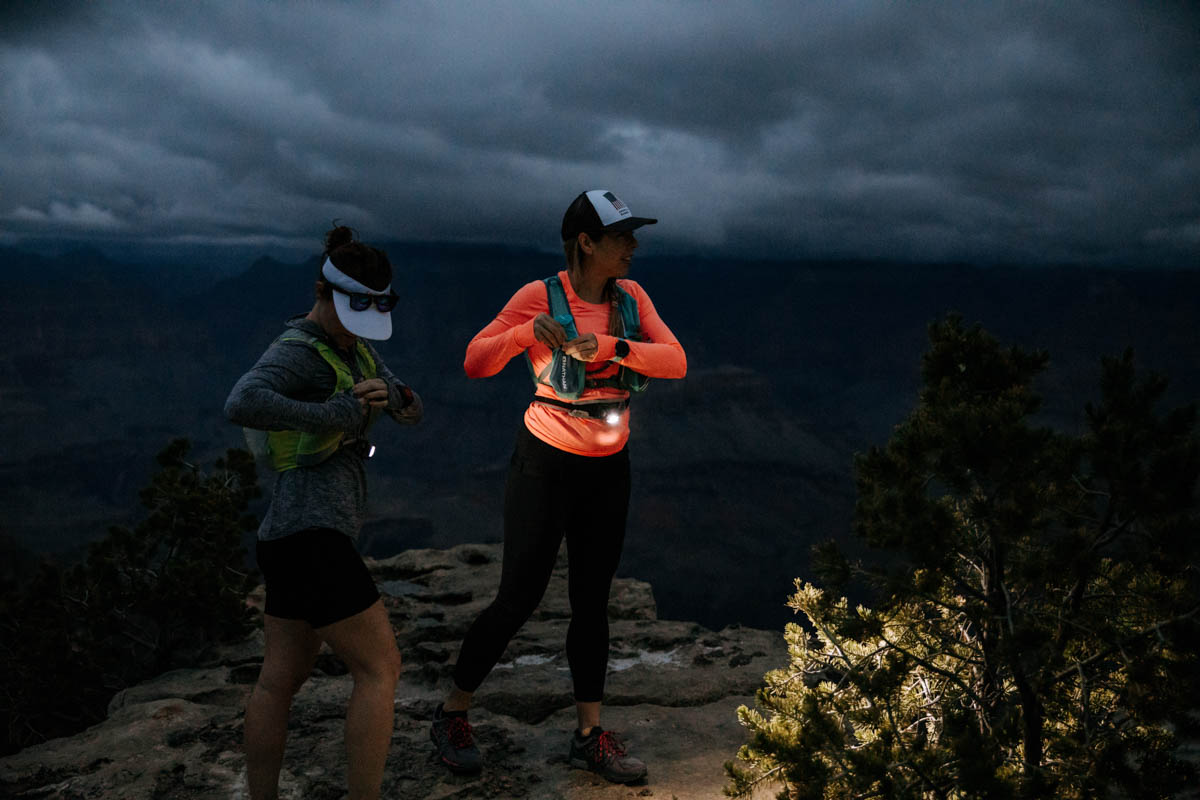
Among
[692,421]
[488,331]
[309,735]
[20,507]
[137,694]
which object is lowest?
[20,507]

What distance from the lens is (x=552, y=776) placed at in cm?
348

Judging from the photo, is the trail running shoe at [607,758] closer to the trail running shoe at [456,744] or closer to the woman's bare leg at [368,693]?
the trail running shoe at [456,744]

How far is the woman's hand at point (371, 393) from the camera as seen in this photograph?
2.53 meters

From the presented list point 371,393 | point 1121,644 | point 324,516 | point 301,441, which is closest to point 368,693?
point 324,516

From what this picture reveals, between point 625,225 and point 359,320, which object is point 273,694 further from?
point 625,225

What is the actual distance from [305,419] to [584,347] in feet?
3.63

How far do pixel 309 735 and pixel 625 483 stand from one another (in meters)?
2.26

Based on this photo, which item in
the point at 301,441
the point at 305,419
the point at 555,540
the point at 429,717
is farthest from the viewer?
the point at 429,717

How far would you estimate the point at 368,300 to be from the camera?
8.45 feet

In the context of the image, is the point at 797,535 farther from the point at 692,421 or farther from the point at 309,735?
the point at 309,735

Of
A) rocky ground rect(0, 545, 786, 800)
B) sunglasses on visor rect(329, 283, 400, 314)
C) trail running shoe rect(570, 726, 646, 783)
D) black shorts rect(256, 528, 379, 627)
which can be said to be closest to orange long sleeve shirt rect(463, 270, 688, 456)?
sunglasses on visor rect(329, 283, 400, 314)

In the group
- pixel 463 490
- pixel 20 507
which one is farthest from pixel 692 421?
pixel 20 507

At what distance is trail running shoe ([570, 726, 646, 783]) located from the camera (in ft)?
11.0

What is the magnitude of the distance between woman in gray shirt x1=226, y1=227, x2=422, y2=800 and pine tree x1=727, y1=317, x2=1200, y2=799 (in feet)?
4.37
